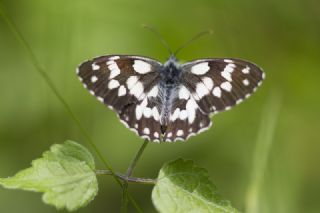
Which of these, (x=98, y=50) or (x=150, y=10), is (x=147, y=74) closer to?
(x=98, y=50)

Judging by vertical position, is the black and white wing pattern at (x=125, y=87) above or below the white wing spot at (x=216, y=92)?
above

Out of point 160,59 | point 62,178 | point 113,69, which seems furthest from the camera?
point 160,59

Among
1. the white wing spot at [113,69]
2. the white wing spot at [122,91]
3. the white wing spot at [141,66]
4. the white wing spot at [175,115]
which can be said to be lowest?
the white wing spot at [175,115]

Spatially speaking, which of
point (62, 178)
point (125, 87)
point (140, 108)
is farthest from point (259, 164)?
point (62, 178)

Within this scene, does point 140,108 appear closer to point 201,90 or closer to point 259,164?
point 201,90

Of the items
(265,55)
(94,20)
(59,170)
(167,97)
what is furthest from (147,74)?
(265,55)

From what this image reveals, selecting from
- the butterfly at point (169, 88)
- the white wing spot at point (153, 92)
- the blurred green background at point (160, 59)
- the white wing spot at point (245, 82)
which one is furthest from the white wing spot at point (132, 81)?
the blurred green background at point (160, 59)

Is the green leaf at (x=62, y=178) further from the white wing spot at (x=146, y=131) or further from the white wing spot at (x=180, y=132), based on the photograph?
the white wing spot at (x=180, y=132)
